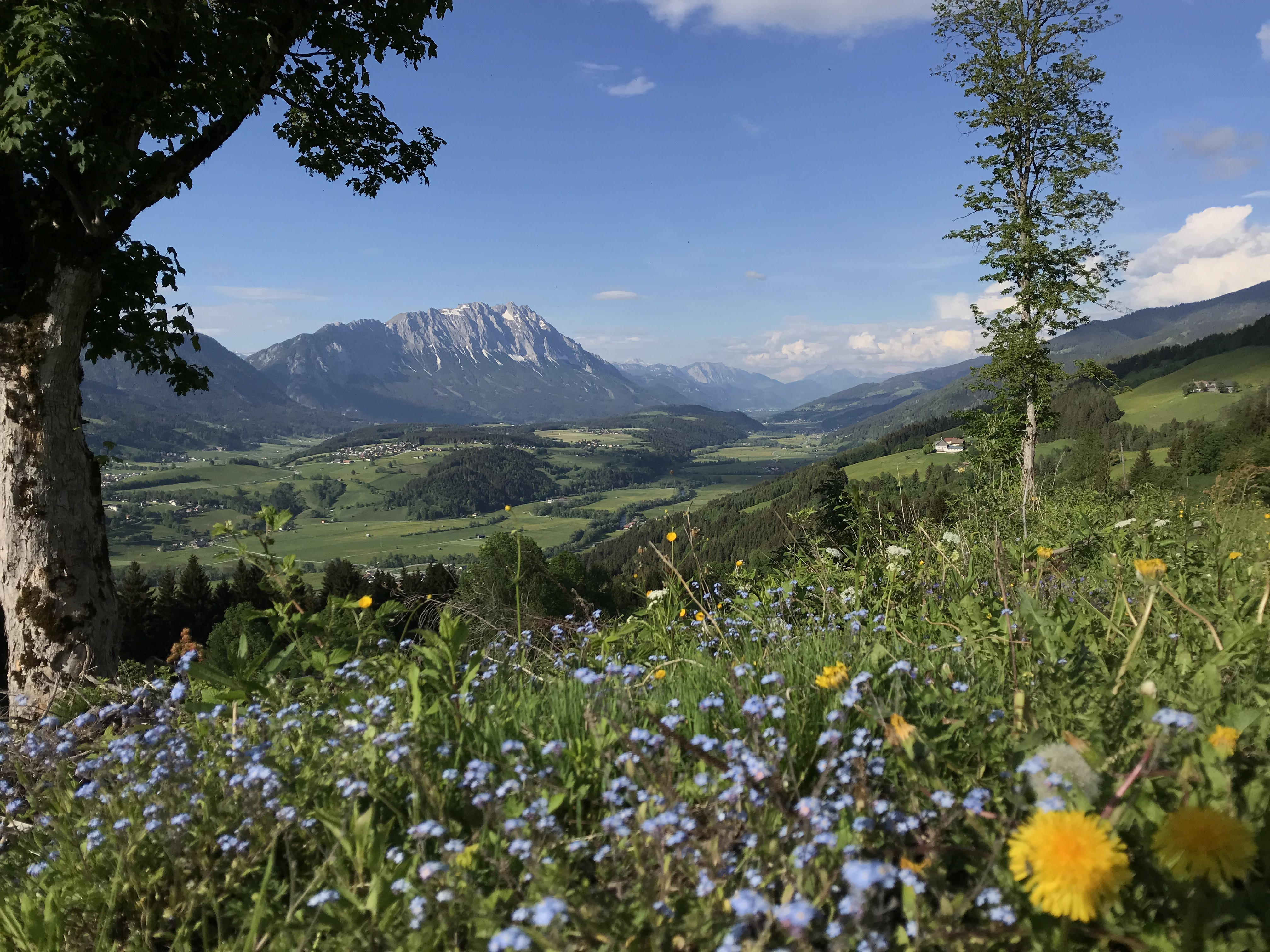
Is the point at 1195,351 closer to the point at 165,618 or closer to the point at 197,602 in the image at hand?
the point at 197,602

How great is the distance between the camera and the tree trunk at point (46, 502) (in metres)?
6.33

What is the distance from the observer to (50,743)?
332 centimetres

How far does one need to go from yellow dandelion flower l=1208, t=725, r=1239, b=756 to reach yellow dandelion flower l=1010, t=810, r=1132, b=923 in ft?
1.46

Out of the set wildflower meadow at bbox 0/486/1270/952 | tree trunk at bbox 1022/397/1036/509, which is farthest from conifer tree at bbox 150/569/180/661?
wildflower meadow at bbox 0/486/1270/952

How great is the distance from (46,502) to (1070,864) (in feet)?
27.0

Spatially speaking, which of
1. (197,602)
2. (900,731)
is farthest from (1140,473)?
(197,602)

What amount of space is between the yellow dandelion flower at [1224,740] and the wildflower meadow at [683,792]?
0.02 m

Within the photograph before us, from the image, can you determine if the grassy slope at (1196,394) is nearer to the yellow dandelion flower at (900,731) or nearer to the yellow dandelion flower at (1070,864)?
the yellow dandelion flower at (900,731)

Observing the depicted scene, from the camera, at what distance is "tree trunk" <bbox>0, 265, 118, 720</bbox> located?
20.8 ft

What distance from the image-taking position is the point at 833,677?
8.09 feet

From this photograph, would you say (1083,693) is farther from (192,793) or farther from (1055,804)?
(192,793)

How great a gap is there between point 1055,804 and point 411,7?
9.37 meters

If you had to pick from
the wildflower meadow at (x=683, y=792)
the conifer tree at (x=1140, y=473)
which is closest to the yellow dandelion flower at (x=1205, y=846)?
the wildflower meadow at (x=683, y=792)

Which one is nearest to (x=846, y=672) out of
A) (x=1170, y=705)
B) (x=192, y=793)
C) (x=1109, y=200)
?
(x=1170, y=705)
